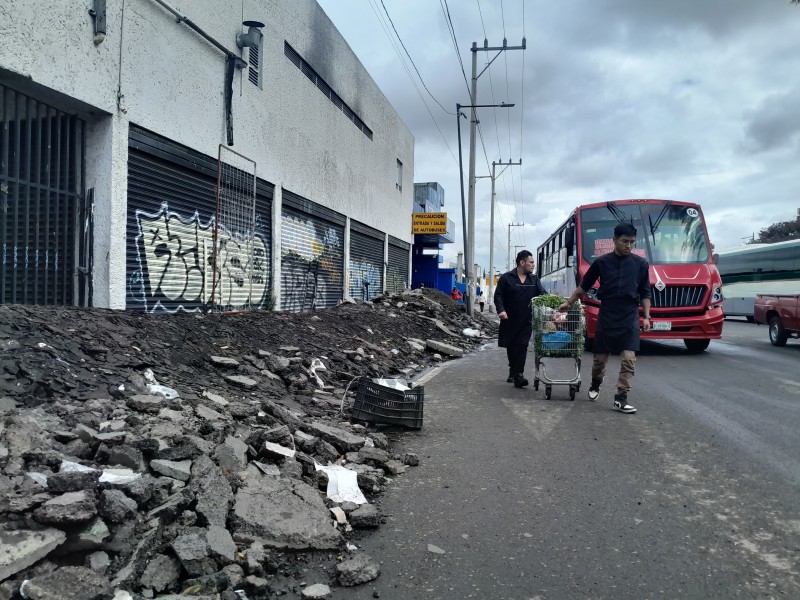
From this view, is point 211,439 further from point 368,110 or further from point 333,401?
point 368,110

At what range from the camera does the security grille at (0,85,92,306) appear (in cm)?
666

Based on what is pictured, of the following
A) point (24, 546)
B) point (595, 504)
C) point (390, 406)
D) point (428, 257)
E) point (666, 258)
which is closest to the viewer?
point (24, 546)

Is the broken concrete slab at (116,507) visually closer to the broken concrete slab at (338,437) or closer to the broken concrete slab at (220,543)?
the broken concrete slab at (220,543)

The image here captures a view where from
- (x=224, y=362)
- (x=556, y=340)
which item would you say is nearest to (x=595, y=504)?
(x=556, y=340)

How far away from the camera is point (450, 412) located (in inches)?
259

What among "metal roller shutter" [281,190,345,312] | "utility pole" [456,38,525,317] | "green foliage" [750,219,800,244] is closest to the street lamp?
"utility pole" [456,38,525,317]

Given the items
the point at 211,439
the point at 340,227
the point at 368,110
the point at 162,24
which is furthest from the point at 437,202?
the point at 211,439

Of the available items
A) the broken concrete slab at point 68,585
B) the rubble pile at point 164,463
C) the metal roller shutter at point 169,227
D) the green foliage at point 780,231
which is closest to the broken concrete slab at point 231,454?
the rubble pile at point 164,463

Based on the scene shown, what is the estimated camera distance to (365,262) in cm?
2159

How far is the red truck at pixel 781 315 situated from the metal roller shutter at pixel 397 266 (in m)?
13.6

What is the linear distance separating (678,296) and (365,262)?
39.2 ft

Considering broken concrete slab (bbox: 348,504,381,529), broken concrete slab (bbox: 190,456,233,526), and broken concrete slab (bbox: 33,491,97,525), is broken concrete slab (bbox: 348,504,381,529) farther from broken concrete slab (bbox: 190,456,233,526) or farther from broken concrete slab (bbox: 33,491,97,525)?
broken concrete slab (bbox: 33,491,97,525)

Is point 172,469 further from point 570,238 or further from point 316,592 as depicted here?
point 570,238

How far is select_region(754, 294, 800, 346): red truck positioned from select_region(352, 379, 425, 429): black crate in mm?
12657
